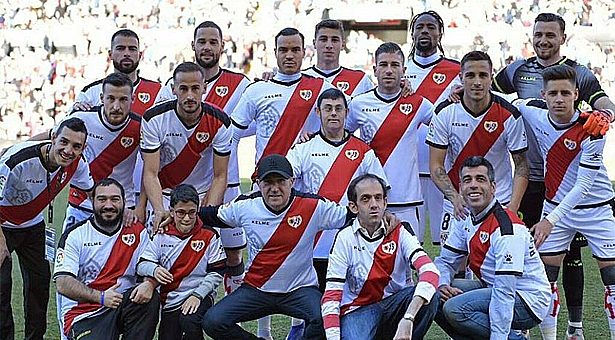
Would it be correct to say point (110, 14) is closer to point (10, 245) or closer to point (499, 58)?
point (499, 58)

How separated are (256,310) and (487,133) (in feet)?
5.97

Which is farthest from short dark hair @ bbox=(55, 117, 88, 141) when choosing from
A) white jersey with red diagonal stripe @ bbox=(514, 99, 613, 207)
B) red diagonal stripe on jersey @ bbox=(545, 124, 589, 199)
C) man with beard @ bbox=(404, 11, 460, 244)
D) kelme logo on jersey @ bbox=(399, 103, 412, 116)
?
red diagonal stripe on jersey @ bbox=(545, 124, 589, 199)

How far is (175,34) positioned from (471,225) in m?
19.1

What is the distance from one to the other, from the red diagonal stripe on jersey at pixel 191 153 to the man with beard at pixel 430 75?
1491 millimetres

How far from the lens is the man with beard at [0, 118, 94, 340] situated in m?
5.27

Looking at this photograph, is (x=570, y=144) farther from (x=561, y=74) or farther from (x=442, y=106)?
(x=442, y=106)

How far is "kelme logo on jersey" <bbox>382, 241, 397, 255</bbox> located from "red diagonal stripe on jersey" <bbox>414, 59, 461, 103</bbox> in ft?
5.35

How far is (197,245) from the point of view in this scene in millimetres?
5254

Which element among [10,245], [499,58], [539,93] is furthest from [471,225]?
[499,58]

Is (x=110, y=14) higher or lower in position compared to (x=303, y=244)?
higher

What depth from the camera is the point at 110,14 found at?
24562 mm

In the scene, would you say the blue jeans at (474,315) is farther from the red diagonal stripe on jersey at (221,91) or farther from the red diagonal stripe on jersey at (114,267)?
the red diagonal stripe on jersey at (221,91)

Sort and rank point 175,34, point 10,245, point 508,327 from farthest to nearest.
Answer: point 175,34
point 10,245
point 508,327

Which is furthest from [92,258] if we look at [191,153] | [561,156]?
[561,156]
